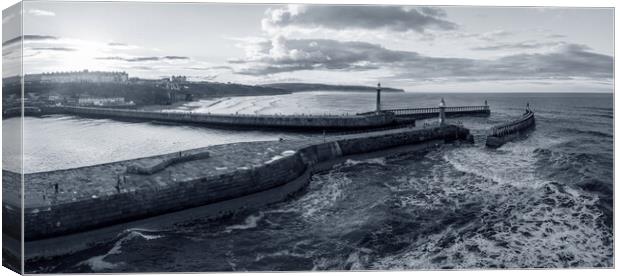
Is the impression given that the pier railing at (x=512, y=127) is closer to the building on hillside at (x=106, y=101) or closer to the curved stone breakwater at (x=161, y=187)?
the curved stone breakwater at (x=161, y=187)

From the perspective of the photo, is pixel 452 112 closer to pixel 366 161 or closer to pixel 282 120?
pixel 282 120

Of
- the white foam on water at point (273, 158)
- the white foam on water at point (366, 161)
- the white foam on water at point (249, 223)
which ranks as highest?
the white foam on water at point (273, 158)

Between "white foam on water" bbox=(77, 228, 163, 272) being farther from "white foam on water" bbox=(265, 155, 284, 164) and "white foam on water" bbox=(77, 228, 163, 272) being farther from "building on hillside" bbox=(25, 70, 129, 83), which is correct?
"white foam on water" bbox=(265, 155, 284, 164)

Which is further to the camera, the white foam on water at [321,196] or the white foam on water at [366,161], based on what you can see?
the white foam on water at [366,161]

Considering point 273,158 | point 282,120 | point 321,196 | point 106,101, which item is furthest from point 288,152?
point 282,120

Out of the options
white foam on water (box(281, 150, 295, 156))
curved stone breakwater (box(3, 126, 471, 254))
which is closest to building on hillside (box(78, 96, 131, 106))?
curved stone breakwater (box(3, 126, 471, 254))

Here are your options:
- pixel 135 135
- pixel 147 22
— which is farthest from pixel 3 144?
pixel 135 135

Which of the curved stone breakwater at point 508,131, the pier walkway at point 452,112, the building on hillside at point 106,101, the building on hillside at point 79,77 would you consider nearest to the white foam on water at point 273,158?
the building on hillside at point 79,77
